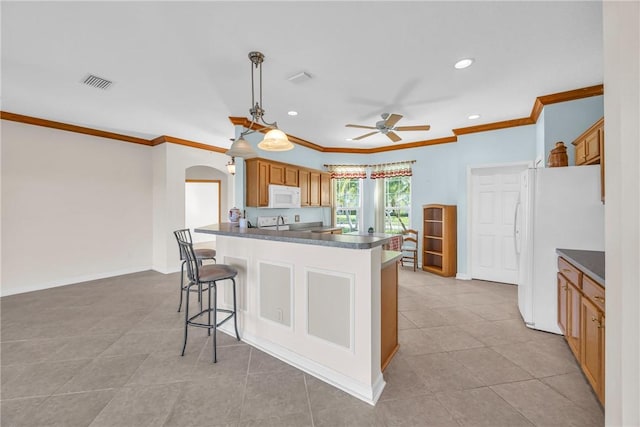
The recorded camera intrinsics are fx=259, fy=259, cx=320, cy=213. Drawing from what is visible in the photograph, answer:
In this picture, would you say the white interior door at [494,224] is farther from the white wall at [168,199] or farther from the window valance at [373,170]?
the white wall at [168,199]

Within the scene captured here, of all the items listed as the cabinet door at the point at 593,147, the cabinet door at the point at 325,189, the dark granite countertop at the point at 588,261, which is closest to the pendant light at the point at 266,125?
the dark granite countertop at the point at 588,261

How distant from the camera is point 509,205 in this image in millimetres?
4449

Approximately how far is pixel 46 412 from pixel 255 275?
5.22 ft

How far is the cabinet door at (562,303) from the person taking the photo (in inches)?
93.9

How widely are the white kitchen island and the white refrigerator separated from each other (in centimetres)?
173

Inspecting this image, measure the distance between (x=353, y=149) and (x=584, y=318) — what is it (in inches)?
194

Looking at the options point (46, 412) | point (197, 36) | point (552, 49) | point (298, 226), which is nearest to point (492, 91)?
point (552, 49)

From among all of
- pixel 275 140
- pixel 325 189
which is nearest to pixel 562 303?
pixel 275 140

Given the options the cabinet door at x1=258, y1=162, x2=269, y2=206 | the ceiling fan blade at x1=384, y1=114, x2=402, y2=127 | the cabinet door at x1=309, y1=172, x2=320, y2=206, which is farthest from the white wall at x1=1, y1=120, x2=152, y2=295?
the ceiling fan blade at x1=384, y1=114, x2=402, y2=127

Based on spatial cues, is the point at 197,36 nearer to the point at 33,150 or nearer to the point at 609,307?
the point at 609,307

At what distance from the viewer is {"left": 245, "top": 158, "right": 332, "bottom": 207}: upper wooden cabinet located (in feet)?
13.6

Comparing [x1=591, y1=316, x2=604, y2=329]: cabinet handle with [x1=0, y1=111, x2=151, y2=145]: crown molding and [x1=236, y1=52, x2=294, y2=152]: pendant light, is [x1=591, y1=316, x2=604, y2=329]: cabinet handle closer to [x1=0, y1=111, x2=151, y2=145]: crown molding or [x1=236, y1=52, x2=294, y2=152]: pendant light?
[x1=236, y1=52, x2=294, y2=152]: pendant light

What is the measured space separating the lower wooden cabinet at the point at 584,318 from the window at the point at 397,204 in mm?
3371

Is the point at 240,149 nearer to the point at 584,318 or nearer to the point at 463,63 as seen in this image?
the point at 463,63
